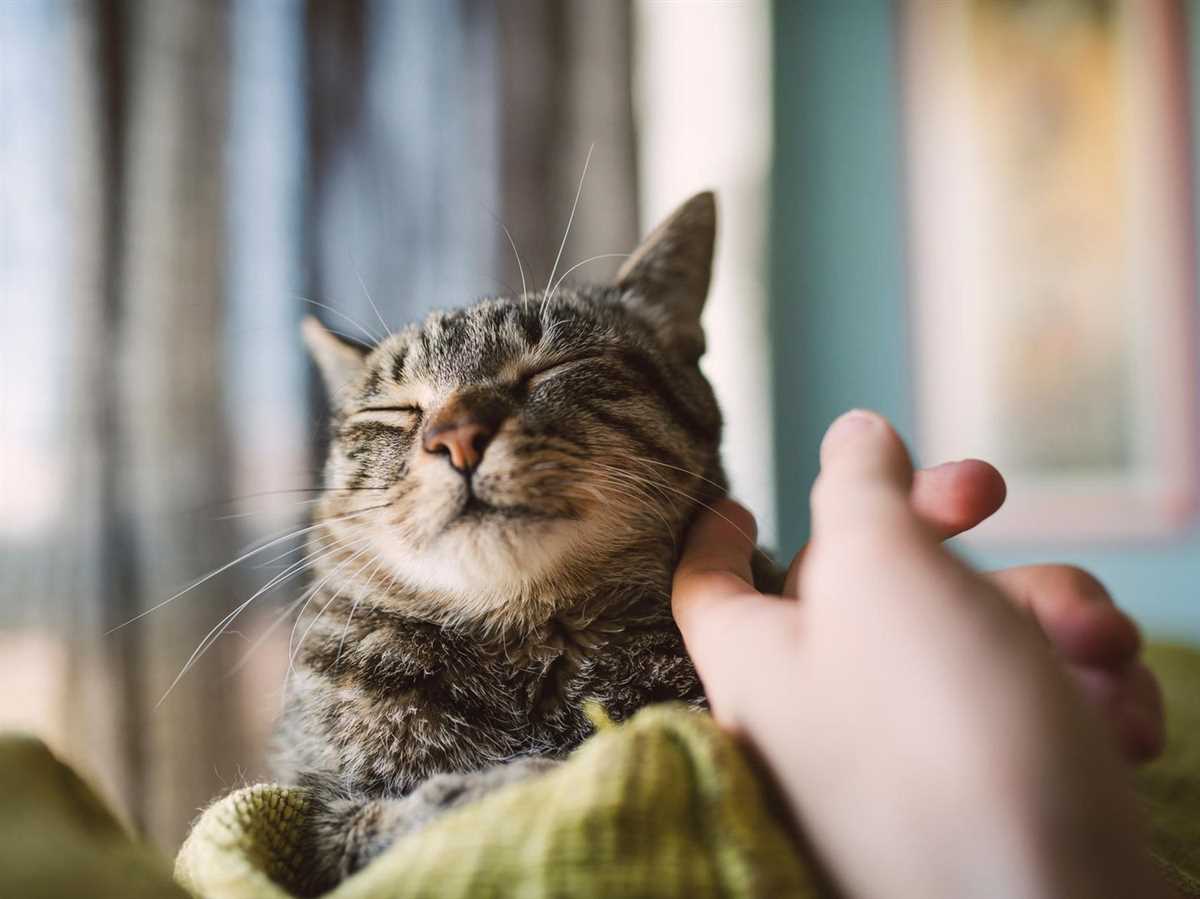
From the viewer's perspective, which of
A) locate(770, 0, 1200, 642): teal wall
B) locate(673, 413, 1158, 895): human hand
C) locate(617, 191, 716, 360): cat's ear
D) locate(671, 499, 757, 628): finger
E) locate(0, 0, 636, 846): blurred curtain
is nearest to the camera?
locate(673, 413, 1158, 895): human hand

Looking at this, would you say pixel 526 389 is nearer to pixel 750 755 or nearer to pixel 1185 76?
pixel 750 755

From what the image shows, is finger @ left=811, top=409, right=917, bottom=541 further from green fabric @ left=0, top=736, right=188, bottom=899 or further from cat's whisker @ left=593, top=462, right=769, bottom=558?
green fabric @ left=0, top=736, right=188, bottom=899

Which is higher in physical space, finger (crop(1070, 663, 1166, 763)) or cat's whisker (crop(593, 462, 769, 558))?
cat's whisker (crop(593, 462, 769, 558))

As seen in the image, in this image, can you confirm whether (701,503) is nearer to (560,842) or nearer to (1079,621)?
(1079,621)

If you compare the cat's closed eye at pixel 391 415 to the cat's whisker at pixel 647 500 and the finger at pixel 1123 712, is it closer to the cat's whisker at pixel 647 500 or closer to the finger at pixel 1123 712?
the cat's whisker at pixel 647 500

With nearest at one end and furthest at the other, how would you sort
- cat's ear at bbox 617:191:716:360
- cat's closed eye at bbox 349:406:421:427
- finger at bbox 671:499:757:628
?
finger at bbox 671:499:757:628, cat's closed eye at bbox 349:406:421:427, cat's ear at bbox 617:191:716:360

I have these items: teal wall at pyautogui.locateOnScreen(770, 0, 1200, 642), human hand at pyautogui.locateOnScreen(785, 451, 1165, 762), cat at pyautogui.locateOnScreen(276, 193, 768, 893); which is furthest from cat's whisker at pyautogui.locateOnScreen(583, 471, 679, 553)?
teal wall at pyautogui.locateOnScreen(770, 0, 1200, 642)

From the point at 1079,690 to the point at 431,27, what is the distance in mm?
2177

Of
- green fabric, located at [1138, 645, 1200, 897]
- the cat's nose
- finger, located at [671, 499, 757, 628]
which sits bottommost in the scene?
green fabric, located at [1138, 645, 1200, 897]

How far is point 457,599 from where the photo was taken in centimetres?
76

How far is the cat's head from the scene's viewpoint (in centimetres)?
72

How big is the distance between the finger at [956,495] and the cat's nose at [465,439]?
37cm

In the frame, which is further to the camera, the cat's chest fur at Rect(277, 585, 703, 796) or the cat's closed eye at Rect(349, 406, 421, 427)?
the cat's closed eye at Rect(349, 406, 421, 427)

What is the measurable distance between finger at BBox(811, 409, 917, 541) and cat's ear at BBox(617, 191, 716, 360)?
1.75ft
